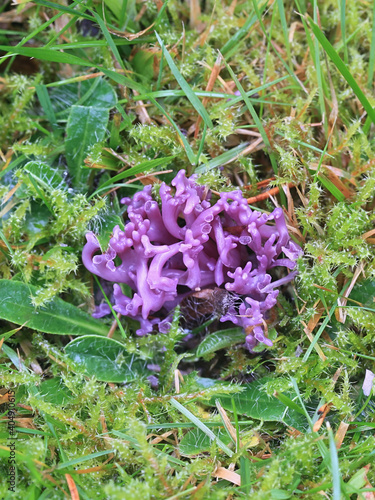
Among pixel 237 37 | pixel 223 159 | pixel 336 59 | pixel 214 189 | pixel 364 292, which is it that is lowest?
pixel 364 292

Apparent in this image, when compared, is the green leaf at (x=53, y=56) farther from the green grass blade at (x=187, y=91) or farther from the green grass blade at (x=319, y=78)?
the green grass blade at (x=319, y=78)

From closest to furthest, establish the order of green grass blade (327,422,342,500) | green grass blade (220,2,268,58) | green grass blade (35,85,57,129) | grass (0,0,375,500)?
green grass blade (327,422,342,500), grass (0,0,375,500), green grass blade (220,2,268,58), green grass blade (35,85,57,129)

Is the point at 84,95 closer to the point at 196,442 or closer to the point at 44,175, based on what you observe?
the point at 44,175

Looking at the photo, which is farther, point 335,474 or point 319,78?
point 319,78

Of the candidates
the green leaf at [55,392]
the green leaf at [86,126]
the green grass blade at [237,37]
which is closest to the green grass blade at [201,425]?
the green leaf at [55,392]

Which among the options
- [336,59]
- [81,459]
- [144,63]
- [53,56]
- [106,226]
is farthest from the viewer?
[144,63]

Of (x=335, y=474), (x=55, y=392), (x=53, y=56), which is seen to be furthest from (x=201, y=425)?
(x=53, y=56)

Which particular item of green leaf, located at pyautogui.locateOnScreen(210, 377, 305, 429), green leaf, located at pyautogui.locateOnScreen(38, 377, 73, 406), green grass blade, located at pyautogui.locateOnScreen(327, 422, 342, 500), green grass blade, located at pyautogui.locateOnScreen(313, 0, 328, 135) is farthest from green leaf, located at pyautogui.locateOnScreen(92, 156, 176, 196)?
green grass blade, located at pyautogui.locateOnScreen(327, 422, 342, 500)

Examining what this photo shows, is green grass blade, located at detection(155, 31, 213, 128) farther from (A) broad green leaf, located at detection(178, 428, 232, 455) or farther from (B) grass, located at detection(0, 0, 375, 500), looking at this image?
(A) broad green leaf, located at detection(178, 428, 232, 455)
